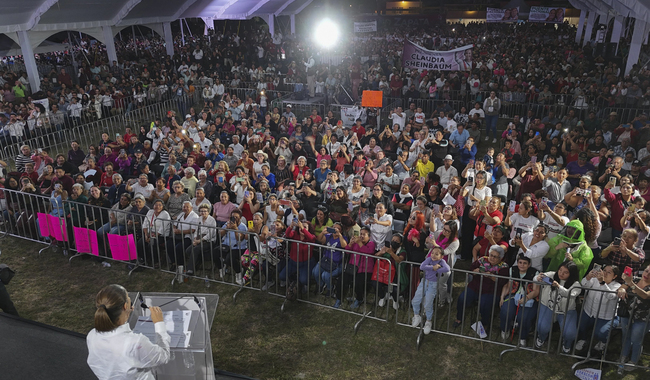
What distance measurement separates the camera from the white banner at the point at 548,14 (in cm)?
2936

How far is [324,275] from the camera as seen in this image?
699cm

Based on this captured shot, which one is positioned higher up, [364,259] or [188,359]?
[188,359]

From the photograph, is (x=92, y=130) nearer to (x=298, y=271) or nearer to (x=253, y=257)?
(x=253, y=257)

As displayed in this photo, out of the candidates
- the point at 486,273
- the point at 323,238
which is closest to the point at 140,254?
the point at 323,238

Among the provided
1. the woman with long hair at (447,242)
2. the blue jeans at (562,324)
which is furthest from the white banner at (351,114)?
the blue jeans at (562,324)

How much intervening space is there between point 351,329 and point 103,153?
28.0ft

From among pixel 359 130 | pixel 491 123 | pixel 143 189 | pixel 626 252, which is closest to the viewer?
pixel 626 252

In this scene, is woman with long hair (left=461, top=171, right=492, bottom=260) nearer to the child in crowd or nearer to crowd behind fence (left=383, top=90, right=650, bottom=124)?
the child in crowd

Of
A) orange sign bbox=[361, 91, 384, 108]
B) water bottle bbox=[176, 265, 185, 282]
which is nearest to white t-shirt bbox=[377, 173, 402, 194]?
water bottle bbox=[176, 265, 185, 282]

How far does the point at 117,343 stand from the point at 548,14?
3311 cm

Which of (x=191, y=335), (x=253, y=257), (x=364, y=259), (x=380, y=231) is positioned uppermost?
(x=191, y=335)

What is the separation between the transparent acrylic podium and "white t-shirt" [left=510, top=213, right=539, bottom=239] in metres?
4.88

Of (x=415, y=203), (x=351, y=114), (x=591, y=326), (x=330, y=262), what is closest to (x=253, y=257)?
(x=330, y=262)

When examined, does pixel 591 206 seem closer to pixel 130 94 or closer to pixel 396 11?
pixel 130 94
